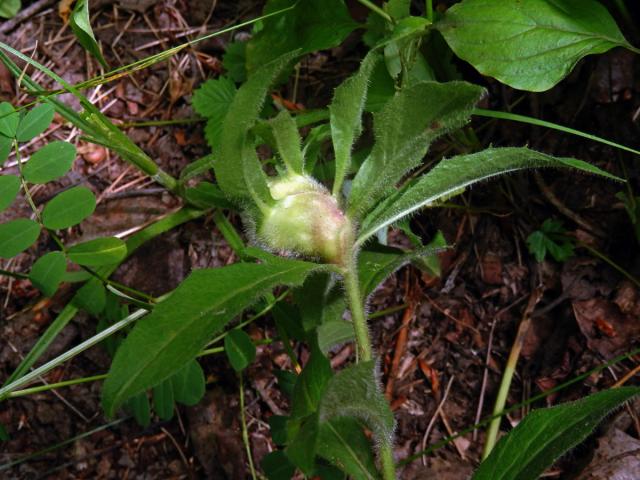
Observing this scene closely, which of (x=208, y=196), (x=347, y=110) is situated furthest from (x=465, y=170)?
(x=208, y=196)

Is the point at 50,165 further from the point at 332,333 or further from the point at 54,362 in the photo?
the point at 332,333

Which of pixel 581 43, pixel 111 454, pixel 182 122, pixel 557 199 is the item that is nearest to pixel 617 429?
pixel 557 199

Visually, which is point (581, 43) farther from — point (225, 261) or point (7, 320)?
point (7, 320)

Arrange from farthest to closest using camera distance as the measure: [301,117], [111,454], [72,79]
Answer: [72,79] < [111,454] < [301,117]

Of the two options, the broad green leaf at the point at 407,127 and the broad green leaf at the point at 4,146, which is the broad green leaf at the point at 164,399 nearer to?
the broad green leaf at the point at 4,146

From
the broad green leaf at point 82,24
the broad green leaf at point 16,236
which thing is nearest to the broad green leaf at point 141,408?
the broad green leaf at point 16,236

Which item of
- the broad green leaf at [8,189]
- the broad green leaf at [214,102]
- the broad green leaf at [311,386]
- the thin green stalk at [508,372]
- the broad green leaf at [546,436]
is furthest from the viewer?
the broad green leaf at [214,102]
